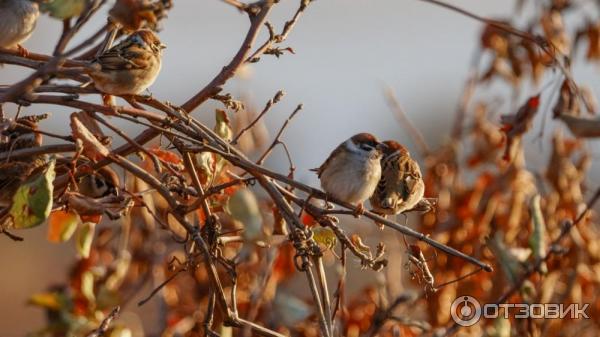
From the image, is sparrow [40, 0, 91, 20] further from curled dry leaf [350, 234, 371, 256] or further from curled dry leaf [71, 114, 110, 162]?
curled dry leaf [350, 234, 371, 256]

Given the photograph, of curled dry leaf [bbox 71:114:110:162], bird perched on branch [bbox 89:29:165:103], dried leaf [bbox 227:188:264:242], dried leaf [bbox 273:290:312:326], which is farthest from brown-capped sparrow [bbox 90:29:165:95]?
dried leaf [bbox 273:290:312:326]

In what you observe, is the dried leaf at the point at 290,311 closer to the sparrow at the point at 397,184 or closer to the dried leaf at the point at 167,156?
the sparrow at the point at 397,184

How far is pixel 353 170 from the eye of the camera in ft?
9.18

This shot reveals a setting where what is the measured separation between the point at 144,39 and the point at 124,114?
890mm

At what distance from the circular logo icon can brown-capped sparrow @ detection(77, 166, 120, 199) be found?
1071 mm

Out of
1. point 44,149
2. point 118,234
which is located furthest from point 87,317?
point 44,149

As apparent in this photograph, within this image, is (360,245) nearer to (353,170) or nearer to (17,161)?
(353,170)

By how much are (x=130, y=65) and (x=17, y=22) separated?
0.54m

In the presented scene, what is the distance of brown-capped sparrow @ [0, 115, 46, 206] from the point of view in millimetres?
2273

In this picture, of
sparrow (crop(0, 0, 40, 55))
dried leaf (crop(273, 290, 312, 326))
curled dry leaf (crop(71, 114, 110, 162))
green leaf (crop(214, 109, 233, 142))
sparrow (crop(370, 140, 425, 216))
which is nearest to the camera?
curled dry leaf (crop(71, 114, 110, 162))

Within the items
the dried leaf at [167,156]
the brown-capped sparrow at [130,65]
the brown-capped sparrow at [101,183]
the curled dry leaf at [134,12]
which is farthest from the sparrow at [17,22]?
the curled dry leaf at [134,12]

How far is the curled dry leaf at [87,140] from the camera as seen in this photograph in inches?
78.7

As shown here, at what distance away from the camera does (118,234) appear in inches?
155

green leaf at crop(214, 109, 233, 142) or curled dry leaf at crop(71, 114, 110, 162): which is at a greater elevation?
green leaf at crop(214, 109, 233, 142)
